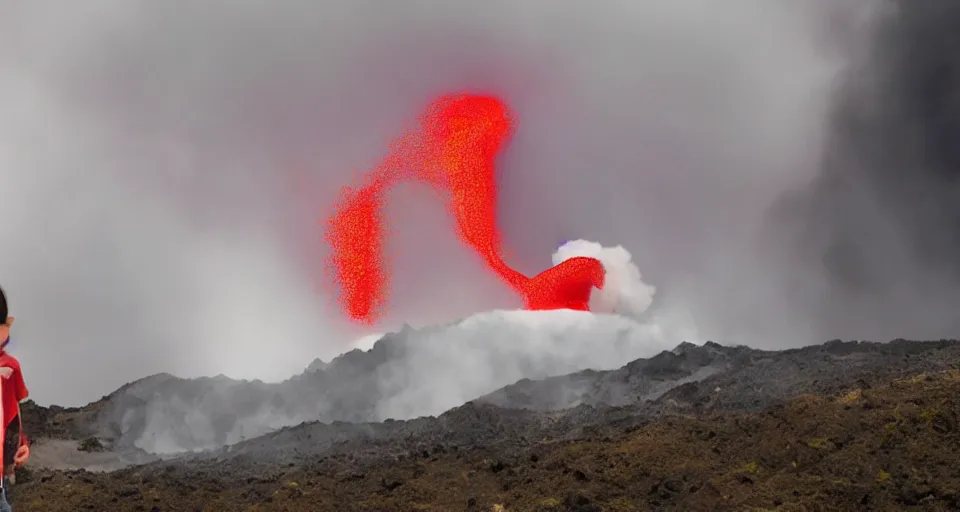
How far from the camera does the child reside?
9.83 meters

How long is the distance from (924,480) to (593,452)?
866cm

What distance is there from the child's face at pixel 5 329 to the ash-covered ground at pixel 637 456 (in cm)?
1132

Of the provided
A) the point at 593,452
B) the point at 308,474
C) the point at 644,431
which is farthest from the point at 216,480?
the point at 644,431

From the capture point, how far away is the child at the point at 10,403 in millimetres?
9828

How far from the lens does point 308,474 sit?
2433cm

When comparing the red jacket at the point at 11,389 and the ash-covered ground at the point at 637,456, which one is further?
the ash-covered ground at the point at 637,456

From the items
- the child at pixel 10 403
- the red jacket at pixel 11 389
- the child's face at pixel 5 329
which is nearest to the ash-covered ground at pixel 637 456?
the child at pixel 10 403

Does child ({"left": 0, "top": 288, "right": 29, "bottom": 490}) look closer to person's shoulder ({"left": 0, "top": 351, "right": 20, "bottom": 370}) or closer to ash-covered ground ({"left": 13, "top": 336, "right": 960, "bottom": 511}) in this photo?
person's shoulder ({"left": 0, "top": 351, "right": 20, "bottom": 370})

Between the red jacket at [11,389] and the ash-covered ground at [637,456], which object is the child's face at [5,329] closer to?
the red jacket at [11,389]

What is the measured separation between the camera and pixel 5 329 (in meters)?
9.76

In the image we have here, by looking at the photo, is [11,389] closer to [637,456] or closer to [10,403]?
[10,403]

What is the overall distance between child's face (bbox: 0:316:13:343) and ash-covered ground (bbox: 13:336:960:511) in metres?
11.3

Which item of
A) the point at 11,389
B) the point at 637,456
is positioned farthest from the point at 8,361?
the point at 637,456

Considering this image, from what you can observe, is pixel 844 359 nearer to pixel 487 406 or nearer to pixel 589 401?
pixel 589 401
